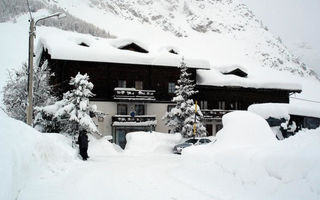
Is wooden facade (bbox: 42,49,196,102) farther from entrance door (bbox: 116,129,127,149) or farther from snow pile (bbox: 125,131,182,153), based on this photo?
snow pile (bbox: 125,131,182,153)

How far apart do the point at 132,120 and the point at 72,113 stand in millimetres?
10556

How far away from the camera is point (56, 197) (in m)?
7.71

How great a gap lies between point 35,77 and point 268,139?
22600mm

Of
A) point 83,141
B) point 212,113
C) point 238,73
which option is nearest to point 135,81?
point 212,113

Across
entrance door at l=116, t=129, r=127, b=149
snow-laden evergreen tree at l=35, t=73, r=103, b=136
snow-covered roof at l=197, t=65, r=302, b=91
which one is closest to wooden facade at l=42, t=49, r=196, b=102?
snow-covered roof at l=197, t=65, r=302, b=91

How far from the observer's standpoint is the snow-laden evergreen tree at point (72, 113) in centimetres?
2572

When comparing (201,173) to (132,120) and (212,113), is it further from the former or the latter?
(212,113)

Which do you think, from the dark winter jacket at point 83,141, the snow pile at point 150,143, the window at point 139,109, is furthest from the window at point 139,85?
the dark winter jacket at point 83,141

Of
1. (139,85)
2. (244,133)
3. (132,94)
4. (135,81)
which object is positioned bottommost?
(244,133)

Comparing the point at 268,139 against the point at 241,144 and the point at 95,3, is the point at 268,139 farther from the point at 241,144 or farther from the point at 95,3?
the point at 95,3

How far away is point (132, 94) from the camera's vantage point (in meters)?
36.5

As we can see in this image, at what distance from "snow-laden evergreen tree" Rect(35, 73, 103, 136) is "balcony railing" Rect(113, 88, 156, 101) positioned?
338 inches

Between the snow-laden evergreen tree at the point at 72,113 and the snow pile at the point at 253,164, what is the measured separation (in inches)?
558

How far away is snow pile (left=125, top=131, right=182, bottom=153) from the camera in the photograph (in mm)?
28469
